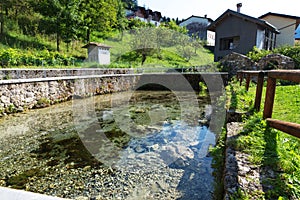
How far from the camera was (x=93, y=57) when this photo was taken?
Result: 1620 centimetres

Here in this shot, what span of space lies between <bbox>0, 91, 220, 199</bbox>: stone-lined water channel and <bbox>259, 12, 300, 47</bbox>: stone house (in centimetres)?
1743

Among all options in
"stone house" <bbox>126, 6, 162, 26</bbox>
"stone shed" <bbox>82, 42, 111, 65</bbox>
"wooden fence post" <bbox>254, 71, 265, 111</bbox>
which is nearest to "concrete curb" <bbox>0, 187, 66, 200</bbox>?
"wooden fence post" <bbox>254, 71, 265, 111</bbox>

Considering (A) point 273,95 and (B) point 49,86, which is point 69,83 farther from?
(A) point 273,95

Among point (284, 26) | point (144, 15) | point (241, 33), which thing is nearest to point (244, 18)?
point (241, 33)

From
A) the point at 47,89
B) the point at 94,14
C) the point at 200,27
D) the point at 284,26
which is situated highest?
the point at 200,27

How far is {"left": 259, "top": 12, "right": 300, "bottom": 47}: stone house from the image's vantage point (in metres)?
18.4

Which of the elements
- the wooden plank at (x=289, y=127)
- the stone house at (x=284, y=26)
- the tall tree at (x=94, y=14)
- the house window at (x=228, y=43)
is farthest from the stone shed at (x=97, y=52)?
the stone house at (x=284, y=26)

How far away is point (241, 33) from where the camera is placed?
1641 cm

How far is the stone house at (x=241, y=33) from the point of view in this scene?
1564 cm

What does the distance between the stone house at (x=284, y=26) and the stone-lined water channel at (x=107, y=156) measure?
17.4m

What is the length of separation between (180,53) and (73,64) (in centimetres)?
1931

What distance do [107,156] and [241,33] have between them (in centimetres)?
1613

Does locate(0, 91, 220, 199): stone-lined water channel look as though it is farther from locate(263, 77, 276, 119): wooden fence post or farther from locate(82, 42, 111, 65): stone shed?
locate(82, 42, 111, 65): stone shed

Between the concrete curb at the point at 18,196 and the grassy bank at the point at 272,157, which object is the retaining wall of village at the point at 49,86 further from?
the grassy bank at the point at 272,157
